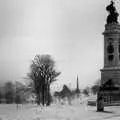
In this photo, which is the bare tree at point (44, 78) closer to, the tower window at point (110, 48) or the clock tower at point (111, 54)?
the clock tower at point (111, 54)

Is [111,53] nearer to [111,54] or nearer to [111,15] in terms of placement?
[111,54]

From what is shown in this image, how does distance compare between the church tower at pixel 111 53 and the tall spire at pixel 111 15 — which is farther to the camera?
the tall spire at pixel 111 15

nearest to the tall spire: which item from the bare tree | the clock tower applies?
the clock tower

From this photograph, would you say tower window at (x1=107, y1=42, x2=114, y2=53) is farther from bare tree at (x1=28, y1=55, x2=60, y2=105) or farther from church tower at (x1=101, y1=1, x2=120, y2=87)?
bare tree at (x1=28, y1=55, x2=60, y2=105)

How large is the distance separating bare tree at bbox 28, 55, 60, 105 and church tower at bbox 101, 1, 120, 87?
15.3 metres

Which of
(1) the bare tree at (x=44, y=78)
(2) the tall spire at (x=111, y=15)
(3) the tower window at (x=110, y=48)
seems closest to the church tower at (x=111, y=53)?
(3) the tower window at (x=110, y=48)

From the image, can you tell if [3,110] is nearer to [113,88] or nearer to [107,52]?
[113,88]

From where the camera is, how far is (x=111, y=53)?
151 feet

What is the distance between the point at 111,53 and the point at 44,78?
19.1m

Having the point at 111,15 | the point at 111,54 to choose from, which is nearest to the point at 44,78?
the point at 111,54

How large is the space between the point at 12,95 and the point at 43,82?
16.5 m

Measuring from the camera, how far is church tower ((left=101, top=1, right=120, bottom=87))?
4462 cm

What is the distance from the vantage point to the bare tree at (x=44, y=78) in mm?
27109

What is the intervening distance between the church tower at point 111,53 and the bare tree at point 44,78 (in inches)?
604
